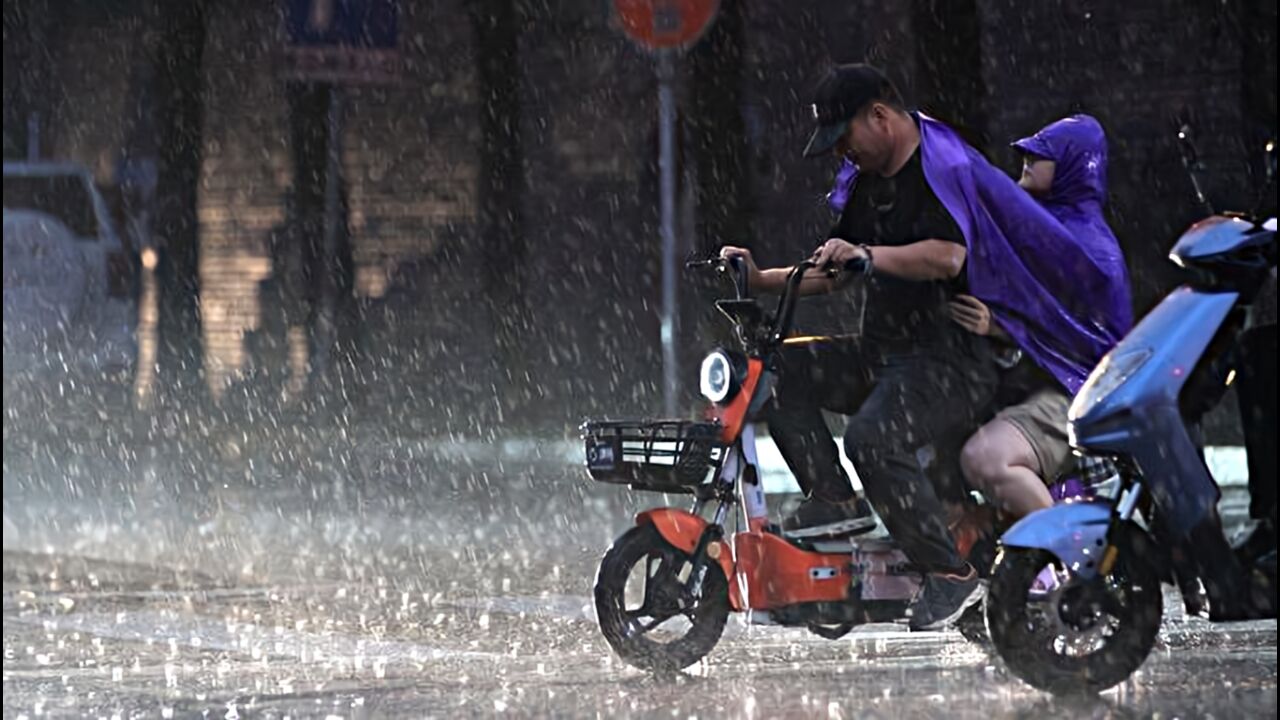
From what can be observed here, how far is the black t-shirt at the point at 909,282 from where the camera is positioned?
763 cm

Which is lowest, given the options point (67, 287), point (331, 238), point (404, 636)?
point (404, 636)

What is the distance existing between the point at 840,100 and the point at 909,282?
0.50 meters

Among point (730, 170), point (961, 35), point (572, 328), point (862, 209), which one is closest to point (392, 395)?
point (572, 328)

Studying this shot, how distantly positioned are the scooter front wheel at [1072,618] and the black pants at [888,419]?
1.92 ft

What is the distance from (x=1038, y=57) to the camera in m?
18.1

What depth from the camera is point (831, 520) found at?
25.8 ft

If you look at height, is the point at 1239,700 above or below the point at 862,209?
below

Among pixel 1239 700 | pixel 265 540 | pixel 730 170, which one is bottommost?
pixel 1239 700

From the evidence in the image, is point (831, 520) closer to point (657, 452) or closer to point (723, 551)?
point (723, 551)

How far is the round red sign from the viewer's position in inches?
615

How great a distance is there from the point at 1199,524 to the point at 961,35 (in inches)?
451

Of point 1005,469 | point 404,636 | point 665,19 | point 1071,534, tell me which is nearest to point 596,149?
point 665,19

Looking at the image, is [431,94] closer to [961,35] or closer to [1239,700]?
[961,35]

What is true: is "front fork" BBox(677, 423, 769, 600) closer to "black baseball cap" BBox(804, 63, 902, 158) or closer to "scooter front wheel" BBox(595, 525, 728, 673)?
"scooter front wheel" BBox(595, 525, 728, 673)
